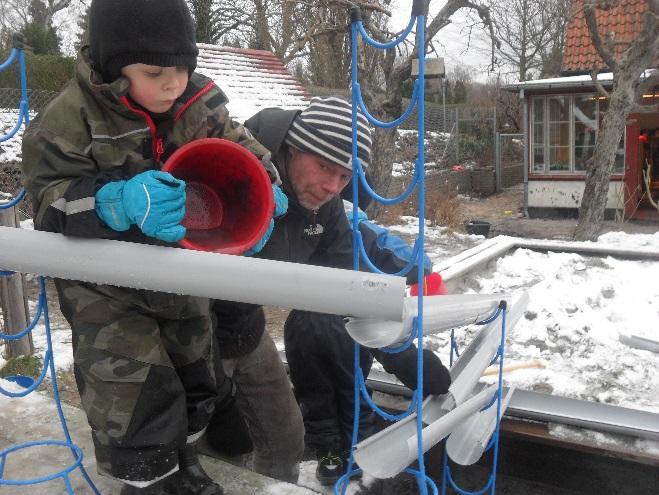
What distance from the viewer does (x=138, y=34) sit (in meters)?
1.42

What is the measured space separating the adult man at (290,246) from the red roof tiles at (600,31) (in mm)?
12100

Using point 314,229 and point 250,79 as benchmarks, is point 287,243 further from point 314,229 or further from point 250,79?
point 250,79

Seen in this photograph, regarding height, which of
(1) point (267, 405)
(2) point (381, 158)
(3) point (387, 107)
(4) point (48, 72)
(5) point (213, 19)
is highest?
(5) point (213, 19)

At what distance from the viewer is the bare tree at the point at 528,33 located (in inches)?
968

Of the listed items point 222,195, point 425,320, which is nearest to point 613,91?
point 222,195

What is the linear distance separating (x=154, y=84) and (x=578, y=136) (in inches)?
518

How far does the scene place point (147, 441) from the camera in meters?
1.48

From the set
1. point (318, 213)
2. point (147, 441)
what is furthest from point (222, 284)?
point (318, 213)

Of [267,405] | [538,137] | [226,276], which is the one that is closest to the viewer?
[226,276]

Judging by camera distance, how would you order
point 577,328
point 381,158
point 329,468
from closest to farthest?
point 329,468, point 577,328, point 381,158

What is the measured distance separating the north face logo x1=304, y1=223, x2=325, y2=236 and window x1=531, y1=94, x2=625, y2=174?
12.1 meters

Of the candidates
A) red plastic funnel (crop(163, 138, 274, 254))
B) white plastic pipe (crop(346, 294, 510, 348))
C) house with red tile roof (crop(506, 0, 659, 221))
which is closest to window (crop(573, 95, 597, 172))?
house with red tile roof (crop(506, 0, 659, 221))

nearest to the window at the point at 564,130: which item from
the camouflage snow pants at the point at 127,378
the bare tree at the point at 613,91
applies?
the bare tree at the point at 613,91

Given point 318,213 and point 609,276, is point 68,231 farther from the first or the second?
point 609,276
